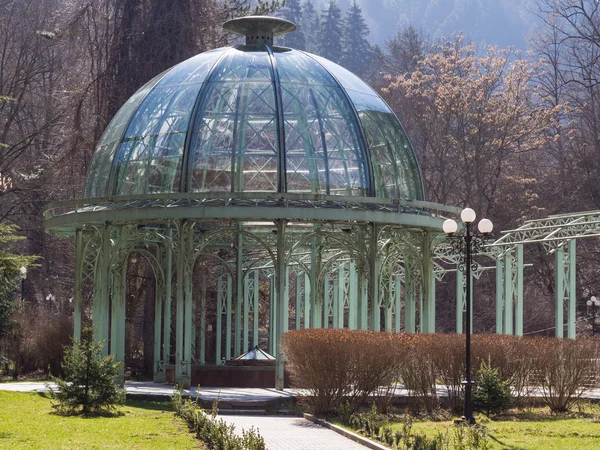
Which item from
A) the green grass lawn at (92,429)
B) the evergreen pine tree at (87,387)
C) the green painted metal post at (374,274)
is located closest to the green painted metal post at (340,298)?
the green painted metal post at (374,274)

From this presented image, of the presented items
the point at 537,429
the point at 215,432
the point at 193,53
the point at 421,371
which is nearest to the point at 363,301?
the point at 421,371

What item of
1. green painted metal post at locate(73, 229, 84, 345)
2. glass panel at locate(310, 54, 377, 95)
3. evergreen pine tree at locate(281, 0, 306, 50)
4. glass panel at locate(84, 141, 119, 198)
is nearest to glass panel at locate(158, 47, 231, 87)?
glass panel at locate(84, 141, 119, 198)

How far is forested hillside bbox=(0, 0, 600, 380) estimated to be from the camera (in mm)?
38656

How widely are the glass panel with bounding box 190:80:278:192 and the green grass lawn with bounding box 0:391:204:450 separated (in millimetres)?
5887

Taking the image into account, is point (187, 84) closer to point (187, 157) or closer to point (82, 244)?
point (187, 157)

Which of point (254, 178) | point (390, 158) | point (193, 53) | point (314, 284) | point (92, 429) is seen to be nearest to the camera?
point (92, 429)

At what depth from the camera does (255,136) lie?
26.1 meters

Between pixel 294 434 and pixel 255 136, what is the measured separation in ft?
32.1

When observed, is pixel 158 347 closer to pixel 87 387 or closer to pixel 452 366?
pixel 87 387

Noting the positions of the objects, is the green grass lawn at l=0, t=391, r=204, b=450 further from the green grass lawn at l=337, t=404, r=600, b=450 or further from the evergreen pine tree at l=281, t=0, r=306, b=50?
the evergreen pine tree at l=281, t=0, r=306, b=50

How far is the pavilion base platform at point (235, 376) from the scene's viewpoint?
26391 mm

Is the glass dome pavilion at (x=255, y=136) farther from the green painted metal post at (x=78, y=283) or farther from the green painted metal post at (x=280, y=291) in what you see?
the green painted metal post at (x=78, y=283)

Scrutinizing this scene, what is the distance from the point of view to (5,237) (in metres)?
18.6

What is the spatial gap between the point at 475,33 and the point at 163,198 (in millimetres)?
162010
